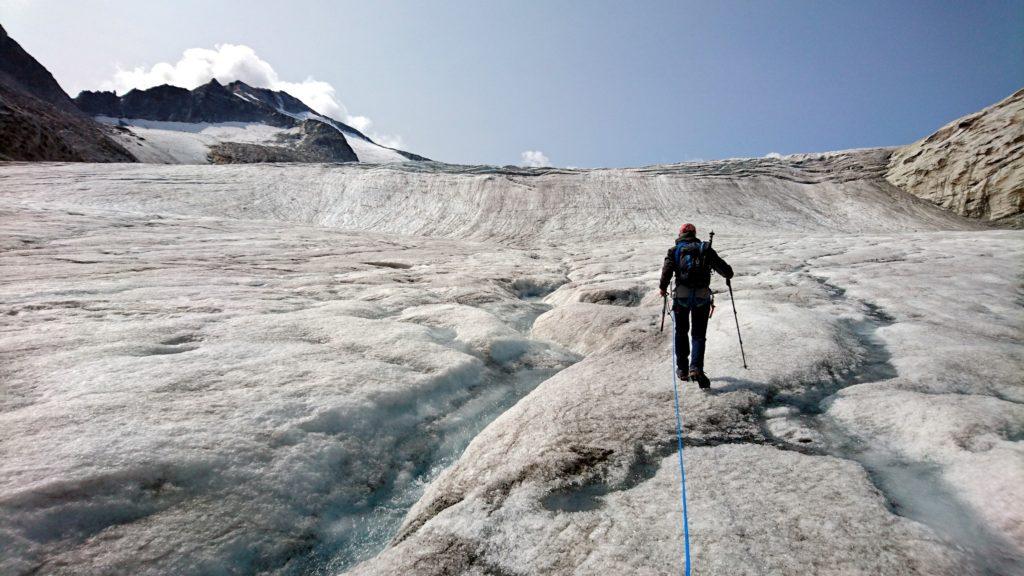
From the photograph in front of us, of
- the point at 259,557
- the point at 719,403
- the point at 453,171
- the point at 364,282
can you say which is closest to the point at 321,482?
the point at 259,557

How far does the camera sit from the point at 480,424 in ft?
20.4

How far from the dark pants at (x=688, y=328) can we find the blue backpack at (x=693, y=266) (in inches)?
11.9

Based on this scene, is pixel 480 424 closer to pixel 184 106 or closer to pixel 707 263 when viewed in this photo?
pixel 707 263

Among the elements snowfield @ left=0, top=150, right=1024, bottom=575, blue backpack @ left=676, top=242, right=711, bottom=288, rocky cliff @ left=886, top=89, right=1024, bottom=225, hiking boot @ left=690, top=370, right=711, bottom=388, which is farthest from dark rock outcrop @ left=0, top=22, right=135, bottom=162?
rocky cliff @ left=886, top=89, right=1024, bottom=225

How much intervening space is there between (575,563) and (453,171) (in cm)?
3392

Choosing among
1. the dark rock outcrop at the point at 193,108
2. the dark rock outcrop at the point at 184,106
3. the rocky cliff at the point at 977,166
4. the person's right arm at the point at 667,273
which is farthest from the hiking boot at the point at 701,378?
the dark rock outcrop at the point at 184,106

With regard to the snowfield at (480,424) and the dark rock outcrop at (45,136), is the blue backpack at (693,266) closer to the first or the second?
the snowfield at (480,424)

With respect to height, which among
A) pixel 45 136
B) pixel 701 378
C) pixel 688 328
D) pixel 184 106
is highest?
pixel 184 106

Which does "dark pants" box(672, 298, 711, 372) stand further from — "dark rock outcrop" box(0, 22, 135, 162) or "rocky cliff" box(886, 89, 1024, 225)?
"dark rock outcrop" box(0, 22, 135, 162)

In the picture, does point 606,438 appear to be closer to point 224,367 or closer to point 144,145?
point 224,367

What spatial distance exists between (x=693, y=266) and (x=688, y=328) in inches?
37.9

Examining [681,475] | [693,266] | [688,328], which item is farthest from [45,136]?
[681,475]

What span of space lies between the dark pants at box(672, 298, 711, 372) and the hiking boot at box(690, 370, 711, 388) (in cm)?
13

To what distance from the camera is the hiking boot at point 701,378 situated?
6.13 meters
